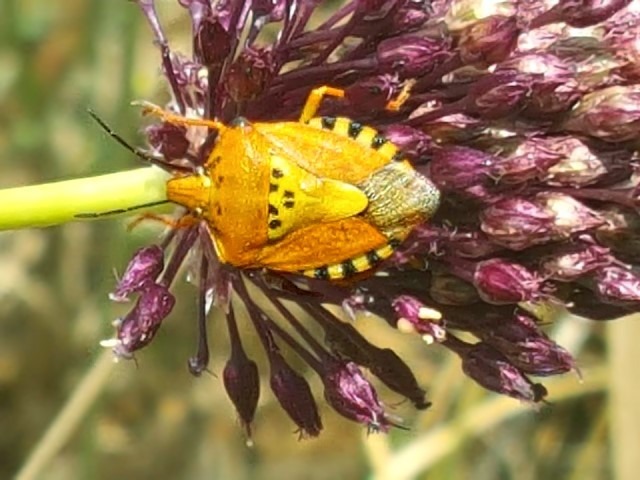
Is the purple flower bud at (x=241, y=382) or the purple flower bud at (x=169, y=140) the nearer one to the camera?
the purple flower bud at (x=169, y=140)

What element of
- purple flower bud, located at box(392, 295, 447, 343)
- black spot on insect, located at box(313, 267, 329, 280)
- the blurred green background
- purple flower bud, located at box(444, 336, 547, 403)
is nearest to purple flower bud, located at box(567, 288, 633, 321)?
purple flower bud, located at box(444, 336, 547, 403)

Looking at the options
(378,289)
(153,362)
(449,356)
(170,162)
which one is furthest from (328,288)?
(153,362)

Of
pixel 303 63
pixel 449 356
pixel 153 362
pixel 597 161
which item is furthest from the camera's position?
pixel 153 362

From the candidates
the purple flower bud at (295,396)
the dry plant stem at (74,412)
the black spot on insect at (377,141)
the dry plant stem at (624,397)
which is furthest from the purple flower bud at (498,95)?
the dry plant stem at (74,412)

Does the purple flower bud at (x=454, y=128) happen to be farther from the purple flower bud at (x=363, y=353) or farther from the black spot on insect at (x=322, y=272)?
the purple flower bud at (x=363, y=353)

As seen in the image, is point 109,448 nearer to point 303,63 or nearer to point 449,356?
point 449,356

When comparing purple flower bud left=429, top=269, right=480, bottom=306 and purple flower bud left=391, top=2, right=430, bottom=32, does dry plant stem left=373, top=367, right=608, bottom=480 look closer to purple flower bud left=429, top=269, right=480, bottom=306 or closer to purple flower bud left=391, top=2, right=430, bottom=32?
purple flower bud left=429, top=269, right=480, bottom=306

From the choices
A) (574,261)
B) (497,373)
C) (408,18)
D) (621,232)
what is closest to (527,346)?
(497,373)
